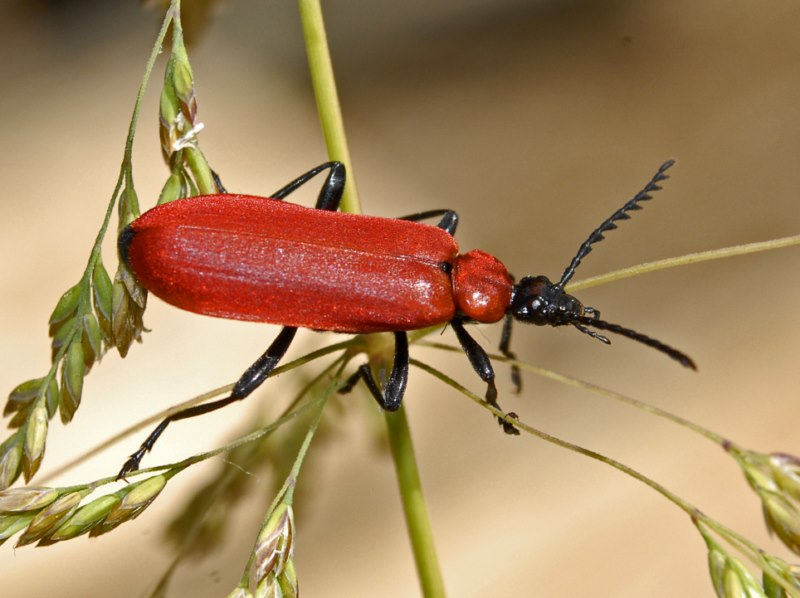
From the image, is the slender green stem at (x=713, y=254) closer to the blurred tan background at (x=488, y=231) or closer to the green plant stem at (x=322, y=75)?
the green plant stem at (x=322, y=75)

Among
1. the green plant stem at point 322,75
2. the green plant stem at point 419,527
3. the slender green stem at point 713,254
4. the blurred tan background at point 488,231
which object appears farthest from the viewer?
the blurred tan background at point 488,231

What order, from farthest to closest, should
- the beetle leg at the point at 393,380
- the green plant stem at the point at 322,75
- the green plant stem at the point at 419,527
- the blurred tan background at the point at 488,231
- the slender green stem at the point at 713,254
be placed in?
the blurred tan background at the point at 488,231, the beetle leg at the point at 393,380, the green plant stem at the point at 419,527, the green plant stem at the point at 322,75, the slender green stem at the point at 713,254

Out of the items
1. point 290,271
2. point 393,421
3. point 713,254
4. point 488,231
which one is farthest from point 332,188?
point 488,231

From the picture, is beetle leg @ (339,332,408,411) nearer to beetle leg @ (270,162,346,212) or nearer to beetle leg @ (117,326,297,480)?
beetle leg @ (117,326,297,480)

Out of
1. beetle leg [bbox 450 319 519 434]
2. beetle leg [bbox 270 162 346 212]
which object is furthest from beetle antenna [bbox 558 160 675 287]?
beetle leg [bbox 270 162 346 212]

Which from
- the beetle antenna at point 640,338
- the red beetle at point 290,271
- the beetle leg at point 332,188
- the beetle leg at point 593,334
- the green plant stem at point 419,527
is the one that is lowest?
the green plant stem at point 419,527

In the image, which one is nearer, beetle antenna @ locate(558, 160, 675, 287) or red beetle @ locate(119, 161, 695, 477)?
red beetle @ locate(119, 161, 695, 477)

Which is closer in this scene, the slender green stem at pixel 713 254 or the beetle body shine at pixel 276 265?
the slender green stem at pixel 713 254

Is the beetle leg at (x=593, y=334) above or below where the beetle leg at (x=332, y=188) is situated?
below

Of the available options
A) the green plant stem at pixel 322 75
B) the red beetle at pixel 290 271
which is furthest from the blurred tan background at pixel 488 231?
the green plant stem at pixel 322 75
